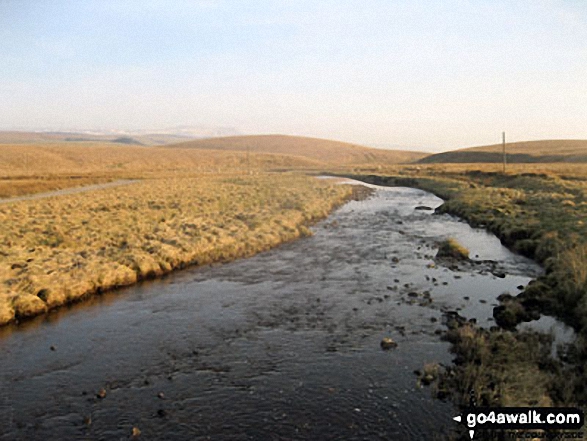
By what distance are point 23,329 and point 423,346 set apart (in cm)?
1314

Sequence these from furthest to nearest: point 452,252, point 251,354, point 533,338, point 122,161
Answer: point 122,161, point 452,252, point 251,354, point 533,338

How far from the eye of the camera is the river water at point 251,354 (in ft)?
33.2

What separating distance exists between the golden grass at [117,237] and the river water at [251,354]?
1263 mm

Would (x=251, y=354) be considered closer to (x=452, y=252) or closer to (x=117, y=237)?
(x=452, y=252)

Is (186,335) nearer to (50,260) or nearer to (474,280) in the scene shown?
(50,260)

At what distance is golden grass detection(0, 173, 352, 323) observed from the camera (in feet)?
61.2

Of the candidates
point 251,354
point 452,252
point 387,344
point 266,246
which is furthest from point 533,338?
point 266,246

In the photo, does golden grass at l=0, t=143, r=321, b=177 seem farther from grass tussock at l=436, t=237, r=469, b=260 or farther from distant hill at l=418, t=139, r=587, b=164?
grass tussock at l=436, t=237, r=469, b=260

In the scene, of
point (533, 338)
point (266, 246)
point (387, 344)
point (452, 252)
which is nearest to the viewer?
point (533, 338)

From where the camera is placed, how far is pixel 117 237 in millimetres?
27156

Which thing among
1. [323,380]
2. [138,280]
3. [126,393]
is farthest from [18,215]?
[323,380]

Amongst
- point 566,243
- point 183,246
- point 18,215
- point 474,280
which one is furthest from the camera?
point 18,215

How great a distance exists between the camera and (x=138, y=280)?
21203mm

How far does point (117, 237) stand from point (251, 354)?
1682 cm
